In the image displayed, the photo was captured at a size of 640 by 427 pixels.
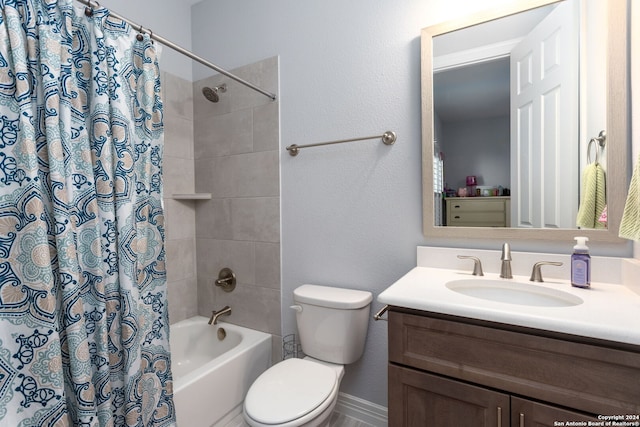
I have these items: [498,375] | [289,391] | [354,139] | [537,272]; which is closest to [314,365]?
[289,391]

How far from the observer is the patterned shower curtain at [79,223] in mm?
894

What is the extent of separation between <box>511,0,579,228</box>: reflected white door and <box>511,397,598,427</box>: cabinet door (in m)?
0.69

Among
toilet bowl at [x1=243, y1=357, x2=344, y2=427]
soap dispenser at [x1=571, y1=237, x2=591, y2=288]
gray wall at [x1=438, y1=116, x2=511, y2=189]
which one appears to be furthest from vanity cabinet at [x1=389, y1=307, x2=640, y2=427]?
gray wall at [x1=438, y1=116, x2=511, y2=189]

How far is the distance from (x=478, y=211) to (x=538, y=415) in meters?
0.76

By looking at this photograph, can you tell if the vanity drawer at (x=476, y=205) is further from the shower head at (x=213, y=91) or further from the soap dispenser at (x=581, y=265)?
the shower head at (x=213, y=91)

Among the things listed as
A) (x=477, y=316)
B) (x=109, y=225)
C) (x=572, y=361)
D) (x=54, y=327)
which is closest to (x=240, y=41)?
(x=109, y=225)

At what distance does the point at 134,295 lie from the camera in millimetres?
1101

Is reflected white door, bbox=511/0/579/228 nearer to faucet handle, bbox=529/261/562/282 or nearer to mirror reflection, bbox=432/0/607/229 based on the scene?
mirror reflection, bbox=432/0/607/229

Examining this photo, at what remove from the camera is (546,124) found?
1215 mm

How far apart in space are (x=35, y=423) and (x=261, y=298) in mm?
1126

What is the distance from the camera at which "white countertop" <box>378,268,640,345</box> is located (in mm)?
737

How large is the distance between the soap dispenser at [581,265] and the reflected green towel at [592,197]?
0.10 m

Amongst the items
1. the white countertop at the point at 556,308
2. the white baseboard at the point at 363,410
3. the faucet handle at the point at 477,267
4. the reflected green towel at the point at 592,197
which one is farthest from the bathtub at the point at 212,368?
the reflected green towel at the point at 592,197

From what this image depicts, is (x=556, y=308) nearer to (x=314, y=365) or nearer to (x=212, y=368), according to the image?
(x=314, y=365)
